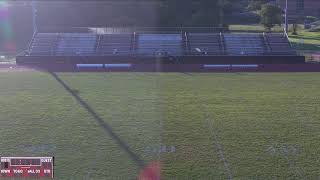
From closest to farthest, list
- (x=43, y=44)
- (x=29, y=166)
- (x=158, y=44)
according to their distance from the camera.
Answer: (x=29, y=166) → (x=43, y=44) → (x=158, y=44)

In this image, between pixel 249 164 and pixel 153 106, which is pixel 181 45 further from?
pixel 249 164

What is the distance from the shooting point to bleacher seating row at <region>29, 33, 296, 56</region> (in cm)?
3173

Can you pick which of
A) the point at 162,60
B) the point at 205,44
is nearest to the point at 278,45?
the point at 205,44

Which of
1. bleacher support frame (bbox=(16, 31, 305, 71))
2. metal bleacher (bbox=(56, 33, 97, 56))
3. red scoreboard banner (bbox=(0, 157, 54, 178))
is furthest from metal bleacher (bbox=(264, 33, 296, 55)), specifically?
red scoreboard banner (bbox=(0, 157, 54, 178))

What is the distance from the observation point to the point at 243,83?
21.6m

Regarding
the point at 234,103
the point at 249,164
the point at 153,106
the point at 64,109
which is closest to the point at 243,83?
the point at 234,103

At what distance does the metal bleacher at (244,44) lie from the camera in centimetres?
3222

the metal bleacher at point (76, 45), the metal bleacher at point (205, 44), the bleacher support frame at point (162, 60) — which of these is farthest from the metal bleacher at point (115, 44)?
the metal bleacher at point (205, 44)

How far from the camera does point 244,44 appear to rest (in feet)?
110

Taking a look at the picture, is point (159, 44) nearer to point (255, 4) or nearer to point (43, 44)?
point (43, 44)

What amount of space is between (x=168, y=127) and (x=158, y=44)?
20.7 metres

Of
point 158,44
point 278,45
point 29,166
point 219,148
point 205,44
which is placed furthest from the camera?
point 158,44

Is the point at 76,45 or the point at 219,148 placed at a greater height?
the point at 76,45

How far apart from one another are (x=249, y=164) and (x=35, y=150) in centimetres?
426
